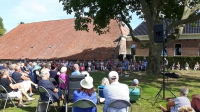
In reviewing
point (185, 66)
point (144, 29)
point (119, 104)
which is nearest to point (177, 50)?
point (185, 66)

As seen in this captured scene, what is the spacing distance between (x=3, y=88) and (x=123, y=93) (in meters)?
4.00

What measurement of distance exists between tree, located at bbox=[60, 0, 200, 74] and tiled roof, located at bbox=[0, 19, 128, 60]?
372 inches

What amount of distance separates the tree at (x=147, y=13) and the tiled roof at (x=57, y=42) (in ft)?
31.0

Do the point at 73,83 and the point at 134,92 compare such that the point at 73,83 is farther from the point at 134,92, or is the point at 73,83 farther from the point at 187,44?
the point at 187,44

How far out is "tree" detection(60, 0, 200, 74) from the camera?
662 inches

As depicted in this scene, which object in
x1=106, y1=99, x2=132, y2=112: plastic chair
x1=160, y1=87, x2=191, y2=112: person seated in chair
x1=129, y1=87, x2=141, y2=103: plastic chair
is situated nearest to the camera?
x1=106, y1=99, x2=132, y2=112: plastic chair

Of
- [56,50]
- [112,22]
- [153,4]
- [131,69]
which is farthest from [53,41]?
[153,4]

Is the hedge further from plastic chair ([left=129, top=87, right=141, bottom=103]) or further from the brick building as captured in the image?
plastic chair ([left=129, top=87, right=141, bottom=103])

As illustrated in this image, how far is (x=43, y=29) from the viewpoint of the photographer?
132 feet

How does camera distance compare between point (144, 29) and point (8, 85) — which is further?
point (144, 29)

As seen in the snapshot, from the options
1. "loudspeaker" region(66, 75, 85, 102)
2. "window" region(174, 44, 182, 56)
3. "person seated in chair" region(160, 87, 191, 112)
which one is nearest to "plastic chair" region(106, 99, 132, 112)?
"person seated in chair" region(160, 87, 191, 112)

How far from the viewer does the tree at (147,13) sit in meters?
16.8

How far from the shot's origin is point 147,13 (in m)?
17.0

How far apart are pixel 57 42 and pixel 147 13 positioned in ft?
67.8
